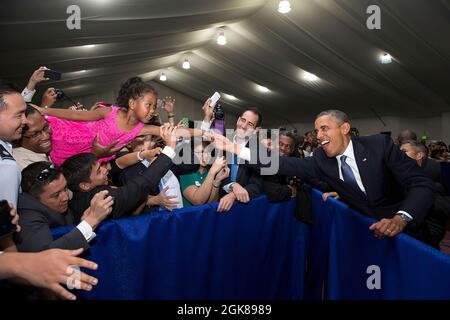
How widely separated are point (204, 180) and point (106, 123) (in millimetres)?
1019

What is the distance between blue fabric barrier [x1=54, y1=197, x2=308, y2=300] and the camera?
1.45 meters

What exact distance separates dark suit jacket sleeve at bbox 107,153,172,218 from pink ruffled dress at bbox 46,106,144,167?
86 centimetres

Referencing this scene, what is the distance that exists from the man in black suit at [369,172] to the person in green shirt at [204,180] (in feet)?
0.63

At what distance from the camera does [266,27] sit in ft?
27.5

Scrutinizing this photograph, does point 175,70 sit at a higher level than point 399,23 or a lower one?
higher

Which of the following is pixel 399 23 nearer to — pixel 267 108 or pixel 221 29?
pixel 221 29

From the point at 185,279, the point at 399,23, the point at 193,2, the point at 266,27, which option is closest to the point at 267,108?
the point at 266,27

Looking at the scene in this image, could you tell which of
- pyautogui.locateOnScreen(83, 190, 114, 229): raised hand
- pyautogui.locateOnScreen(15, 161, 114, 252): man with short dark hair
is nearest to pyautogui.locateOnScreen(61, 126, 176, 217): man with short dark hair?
pyautogui.locateOnScreen(15, 161, 114, 252): man with short dark hair

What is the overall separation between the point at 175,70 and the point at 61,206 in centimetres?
1457

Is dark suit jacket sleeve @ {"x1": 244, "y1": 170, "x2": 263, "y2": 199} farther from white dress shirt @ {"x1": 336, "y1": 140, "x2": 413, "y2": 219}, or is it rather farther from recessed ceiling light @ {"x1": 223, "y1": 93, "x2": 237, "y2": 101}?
recessed ceiling light @ {"x1": 223, "y1": 93, "x2": 237, "y2": 101}

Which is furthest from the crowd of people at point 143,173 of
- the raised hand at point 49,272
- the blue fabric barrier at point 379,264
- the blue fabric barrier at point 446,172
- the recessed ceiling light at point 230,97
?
the recessed ceiling light at point 230,97

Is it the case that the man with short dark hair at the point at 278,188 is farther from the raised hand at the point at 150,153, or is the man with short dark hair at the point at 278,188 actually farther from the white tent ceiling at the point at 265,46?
the white tent ceiling at the point at 265,46

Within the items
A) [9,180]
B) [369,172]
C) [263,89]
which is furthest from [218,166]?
[263,89]
